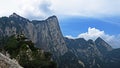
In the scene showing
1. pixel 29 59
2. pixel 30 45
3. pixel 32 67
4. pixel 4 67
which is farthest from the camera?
pixel 30 45

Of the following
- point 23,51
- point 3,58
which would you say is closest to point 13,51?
point 23,51

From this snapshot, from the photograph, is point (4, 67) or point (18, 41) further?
point (18, 41)

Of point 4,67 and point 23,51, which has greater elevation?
point 23,51

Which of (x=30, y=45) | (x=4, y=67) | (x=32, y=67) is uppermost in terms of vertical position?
(x=30, y=45)

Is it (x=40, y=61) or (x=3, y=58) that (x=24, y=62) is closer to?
(x=40, y=61)

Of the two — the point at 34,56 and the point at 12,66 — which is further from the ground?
the point at 34,56

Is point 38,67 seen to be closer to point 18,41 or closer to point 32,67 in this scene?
point 32,67

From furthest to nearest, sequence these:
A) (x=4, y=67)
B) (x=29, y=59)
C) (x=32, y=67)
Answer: (x=29, y=59)
(x=32, y=67)
(x=4, y=67)

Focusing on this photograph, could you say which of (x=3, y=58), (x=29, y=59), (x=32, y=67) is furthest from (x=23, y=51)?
(x=3, y=58)

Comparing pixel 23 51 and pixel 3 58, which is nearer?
pixel 3 58
